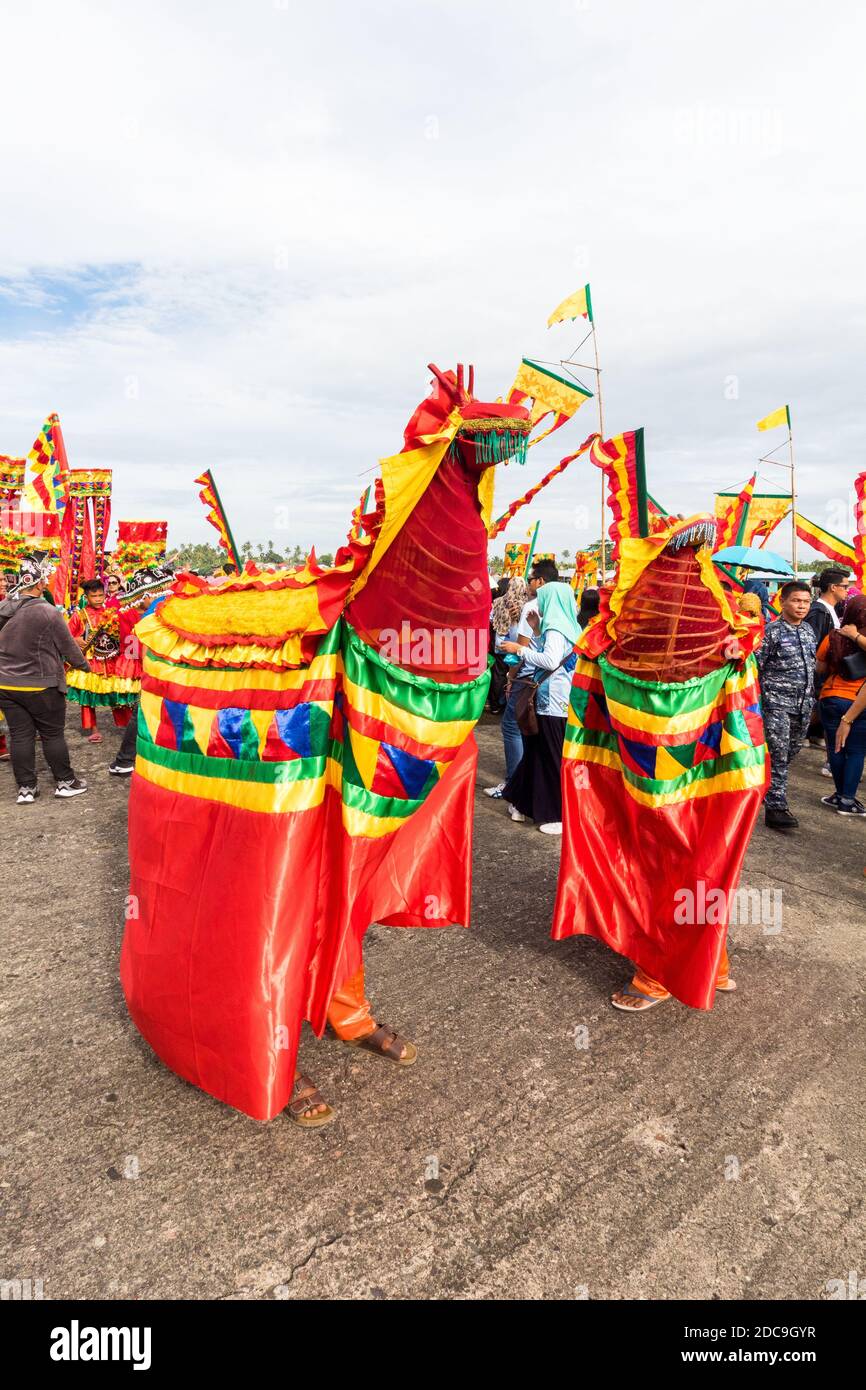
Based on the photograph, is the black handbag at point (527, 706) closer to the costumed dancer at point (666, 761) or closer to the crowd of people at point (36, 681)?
the costumed dancer at point (666, 761)

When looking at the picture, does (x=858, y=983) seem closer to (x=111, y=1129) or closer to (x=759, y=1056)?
(x=759, y=1056)

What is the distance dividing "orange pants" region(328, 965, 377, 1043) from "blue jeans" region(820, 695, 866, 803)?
14.7 ft

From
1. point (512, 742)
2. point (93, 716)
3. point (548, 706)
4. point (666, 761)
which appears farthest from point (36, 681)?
point (666, 761)

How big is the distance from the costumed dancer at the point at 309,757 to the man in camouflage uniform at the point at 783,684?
406 centimetres

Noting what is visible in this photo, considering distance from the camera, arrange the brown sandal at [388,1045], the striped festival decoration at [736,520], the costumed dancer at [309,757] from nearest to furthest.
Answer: the costumed dancer at [309,757] → the brown sandal at [388,1045] → the striped festival decoration at [736,520]

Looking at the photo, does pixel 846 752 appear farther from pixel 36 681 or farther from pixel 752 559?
pixel 36 681

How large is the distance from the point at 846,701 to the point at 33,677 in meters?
6.45

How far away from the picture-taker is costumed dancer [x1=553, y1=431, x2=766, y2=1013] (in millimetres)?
2932

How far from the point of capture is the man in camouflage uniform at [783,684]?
5598 millimetres

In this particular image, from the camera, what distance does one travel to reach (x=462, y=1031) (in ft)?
9.48

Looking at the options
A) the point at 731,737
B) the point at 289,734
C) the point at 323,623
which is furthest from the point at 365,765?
the point at 731,737

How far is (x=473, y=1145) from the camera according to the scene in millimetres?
2305

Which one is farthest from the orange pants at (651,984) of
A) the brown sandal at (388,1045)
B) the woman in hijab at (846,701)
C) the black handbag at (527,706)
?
the woman in hijab at (846,701)

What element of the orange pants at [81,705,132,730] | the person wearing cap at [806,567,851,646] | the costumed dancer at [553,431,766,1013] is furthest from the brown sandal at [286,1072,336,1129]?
the orange pants at [81,705,132,730]
